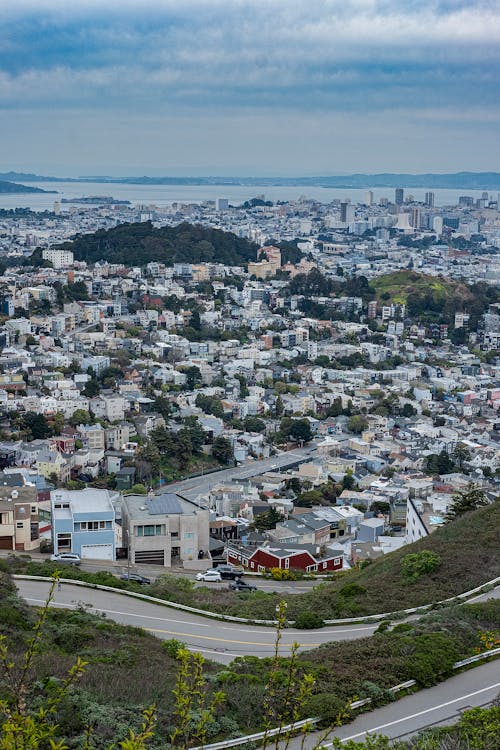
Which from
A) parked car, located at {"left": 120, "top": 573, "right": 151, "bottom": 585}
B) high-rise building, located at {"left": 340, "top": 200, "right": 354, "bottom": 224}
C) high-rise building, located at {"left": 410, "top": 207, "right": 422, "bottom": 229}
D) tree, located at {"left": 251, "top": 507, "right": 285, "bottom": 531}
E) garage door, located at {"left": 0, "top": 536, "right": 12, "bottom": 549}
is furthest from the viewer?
high-rise building, located at {"left": 410, "top": 207, "right": 422, "bottom": 229}

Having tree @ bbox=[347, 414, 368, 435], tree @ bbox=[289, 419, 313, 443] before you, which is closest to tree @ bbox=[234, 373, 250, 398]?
tree @ bbox=[347, 414, 368, 435]

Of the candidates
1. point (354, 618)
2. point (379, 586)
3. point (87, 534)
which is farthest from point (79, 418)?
point (354, 618)

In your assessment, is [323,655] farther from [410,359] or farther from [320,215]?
[320,215]

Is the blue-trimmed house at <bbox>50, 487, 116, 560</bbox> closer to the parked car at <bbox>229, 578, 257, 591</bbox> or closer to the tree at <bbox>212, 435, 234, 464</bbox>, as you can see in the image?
the parked car at <bbox>229, 578, 257, 591</bbox>

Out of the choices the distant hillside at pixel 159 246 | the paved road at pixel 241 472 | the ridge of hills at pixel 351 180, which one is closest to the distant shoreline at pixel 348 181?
the ridge of hills at pixel 351 180

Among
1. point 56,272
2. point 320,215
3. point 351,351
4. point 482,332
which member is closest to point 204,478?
point 351,351

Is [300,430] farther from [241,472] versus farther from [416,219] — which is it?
[416,219]

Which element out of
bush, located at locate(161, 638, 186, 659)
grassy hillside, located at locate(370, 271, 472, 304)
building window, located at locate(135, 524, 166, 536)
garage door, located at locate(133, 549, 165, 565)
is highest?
bush, located at locate(161, 638, 186, 659)
